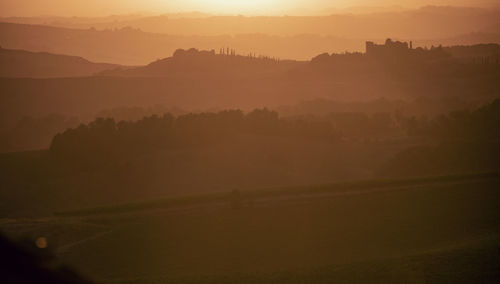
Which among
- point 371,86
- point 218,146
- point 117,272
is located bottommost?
point 117,272

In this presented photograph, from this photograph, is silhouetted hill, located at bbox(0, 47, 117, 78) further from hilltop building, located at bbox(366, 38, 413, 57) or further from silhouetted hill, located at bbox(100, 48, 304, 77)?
hilltop building, located at bbox(366, 38, 413, 57)

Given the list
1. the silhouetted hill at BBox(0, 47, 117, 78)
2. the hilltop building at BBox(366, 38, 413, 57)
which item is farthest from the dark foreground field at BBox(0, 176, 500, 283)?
the silhouetted hill at BBox(0, 47, 117, 78)

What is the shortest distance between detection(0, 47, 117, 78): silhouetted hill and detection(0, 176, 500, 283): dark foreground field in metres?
133

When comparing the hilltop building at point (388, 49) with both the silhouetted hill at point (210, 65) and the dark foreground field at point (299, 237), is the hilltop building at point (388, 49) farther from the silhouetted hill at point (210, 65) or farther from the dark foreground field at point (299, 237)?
the dark foreground field at point (299, 237)

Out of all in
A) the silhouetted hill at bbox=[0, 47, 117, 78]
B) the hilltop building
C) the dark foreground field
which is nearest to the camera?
the dark foreground field

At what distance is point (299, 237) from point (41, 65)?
16083cm

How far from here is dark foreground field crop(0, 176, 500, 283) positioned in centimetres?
1708

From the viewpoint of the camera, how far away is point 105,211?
28250 millimetres

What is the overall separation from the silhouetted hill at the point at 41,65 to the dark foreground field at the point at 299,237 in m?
133

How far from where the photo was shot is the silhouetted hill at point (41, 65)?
155500 mm

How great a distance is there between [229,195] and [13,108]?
75356 millimetres

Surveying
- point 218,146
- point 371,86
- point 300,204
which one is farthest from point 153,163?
point 371,86

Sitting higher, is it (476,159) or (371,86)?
(371,86)

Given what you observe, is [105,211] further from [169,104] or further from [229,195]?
[169,104]
